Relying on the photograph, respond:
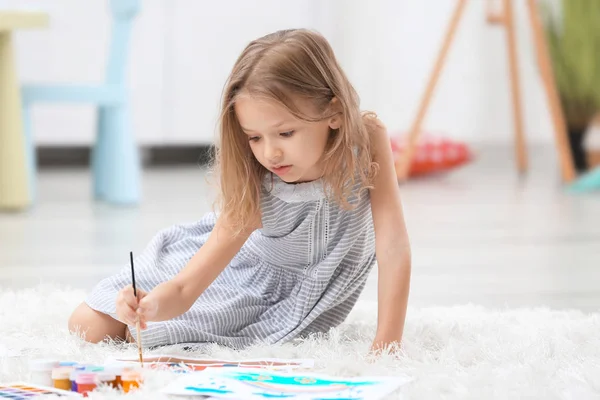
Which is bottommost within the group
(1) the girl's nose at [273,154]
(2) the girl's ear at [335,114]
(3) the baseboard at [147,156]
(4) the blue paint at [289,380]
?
(3) the baseboard at [147,156]

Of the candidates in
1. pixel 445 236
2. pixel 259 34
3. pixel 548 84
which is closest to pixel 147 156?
pixel 259 34

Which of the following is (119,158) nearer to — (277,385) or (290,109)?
(290,109)

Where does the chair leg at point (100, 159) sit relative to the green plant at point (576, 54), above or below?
below

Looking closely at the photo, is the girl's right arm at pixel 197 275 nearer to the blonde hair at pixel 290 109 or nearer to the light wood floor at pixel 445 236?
the blonde hair at pixel 290 109

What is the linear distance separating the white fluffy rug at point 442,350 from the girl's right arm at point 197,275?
0.20 feet

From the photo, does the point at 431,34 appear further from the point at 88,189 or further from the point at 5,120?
the point at 5,120

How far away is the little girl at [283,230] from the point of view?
3.54ft

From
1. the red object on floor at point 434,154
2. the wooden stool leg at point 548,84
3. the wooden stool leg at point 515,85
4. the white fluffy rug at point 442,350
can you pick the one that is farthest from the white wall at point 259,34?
the white fluffy rug at point 442,350

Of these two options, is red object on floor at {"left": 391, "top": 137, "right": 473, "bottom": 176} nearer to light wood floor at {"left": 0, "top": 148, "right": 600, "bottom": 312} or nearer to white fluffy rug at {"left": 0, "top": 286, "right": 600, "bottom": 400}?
light wood floor at {"left": 0, "top": 148, "right": 600, "bottom": 312}

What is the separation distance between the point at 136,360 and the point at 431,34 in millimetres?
3123

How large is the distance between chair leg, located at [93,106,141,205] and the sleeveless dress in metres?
1.52

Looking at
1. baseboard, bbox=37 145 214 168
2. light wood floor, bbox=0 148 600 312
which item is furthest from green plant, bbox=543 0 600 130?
baseboard, bbox=37 145 214 168

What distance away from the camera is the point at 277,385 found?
97 centimetres

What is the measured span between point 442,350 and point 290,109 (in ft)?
1.11
